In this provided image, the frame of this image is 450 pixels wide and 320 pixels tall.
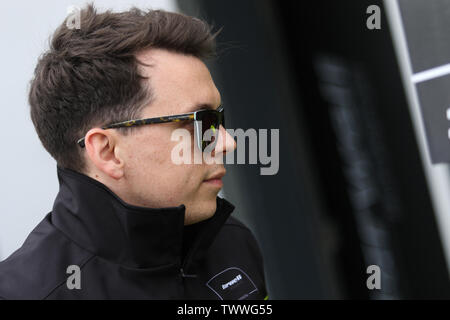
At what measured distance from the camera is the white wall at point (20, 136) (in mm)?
3285

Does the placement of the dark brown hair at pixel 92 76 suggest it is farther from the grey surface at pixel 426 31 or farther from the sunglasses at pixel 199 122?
the grey surface at pixel 426 31

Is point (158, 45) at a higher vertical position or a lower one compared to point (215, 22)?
lower

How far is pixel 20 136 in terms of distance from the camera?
3.39 meters

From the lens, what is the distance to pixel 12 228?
3436 millimetres

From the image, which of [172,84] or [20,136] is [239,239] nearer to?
[172,84]

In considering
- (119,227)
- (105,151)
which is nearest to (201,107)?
(105,151)

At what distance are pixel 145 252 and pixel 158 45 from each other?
757 mm

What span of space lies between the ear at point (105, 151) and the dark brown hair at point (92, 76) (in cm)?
6

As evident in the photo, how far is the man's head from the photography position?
1703 millimetres

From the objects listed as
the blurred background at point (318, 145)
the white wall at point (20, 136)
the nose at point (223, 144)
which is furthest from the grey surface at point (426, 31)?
the white wall at point (20, 136)

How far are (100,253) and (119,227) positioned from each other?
0.37 feet

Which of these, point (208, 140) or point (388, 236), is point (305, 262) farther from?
point (208, 140)

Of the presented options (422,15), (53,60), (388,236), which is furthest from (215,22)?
(388,236)

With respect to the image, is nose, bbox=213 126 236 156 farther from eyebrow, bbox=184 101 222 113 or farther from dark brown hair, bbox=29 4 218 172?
dark brown hair, bbox=29 4 218 172
